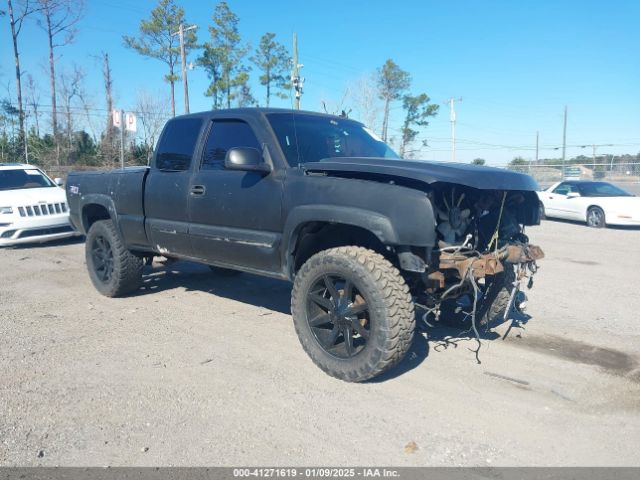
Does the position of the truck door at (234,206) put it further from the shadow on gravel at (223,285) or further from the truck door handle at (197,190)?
the shadow on gravel at (223,285)

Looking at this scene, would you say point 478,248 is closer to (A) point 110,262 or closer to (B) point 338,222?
(B) point 338,222

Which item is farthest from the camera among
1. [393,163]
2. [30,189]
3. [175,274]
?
[30,189]

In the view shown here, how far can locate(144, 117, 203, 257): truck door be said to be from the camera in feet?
16.3

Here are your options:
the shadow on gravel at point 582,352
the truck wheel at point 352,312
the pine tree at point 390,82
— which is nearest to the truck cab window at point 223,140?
the truck wheel at point 352,312

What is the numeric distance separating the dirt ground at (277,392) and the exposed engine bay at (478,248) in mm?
495

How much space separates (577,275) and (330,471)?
618 centimetres

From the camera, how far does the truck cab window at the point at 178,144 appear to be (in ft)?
16.6

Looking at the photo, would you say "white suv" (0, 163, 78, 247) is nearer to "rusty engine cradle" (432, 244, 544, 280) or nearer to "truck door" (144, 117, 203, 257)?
"truck door" (144, 117, 203, 257)

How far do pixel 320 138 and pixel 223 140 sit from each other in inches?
35.8

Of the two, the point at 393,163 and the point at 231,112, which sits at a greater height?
the point at 231,112

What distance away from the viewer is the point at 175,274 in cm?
740

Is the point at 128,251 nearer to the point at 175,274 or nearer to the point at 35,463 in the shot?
the point at 175,274

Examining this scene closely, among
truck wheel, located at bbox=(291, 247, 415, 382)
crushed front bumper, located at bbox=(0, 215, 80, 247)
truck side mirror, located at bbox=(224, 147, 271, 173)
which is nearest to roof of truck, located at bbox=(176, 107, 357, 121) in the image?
truck side mirror, located at bbox=(224, 147, 271, 173)

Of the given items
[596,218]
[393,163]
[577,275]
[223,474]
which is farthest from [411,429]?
[596,218]
